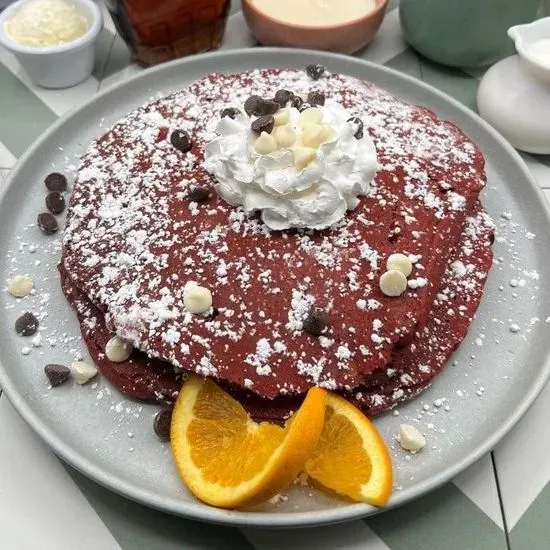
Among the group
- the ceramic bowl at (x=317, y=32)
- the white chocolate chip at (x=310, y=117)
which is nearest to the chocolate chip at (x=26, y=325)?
the white chocolate chip at (x=310, y=117)

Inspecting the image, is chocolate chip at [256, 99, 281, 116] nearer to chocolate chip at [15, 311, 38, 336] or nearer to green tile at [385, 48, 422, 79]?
chocolate chip at [15, 311, 38, 336]

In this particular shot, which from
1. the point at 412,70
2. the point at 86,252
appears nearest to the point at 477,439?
the point at 86,252

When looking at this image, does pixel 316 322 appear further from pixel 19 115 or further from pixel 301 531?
pixel 19 115

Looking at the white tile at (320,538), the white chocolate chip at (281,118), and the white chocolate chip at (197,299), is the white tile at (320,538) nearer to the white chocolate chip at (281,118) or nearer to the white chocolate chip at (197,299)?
Result: the white chocolate chip at (197,299)

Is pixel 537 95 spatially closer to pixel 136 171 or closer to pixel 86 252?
pixel 136 171

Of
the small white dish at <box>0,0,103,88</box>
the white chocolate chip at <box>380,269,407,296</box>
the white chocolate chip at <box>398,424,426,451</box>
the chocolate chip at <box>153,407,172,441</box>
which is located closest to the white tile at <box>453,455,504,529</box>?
the white chocolate chip at <box>398,424,426,451</box>
